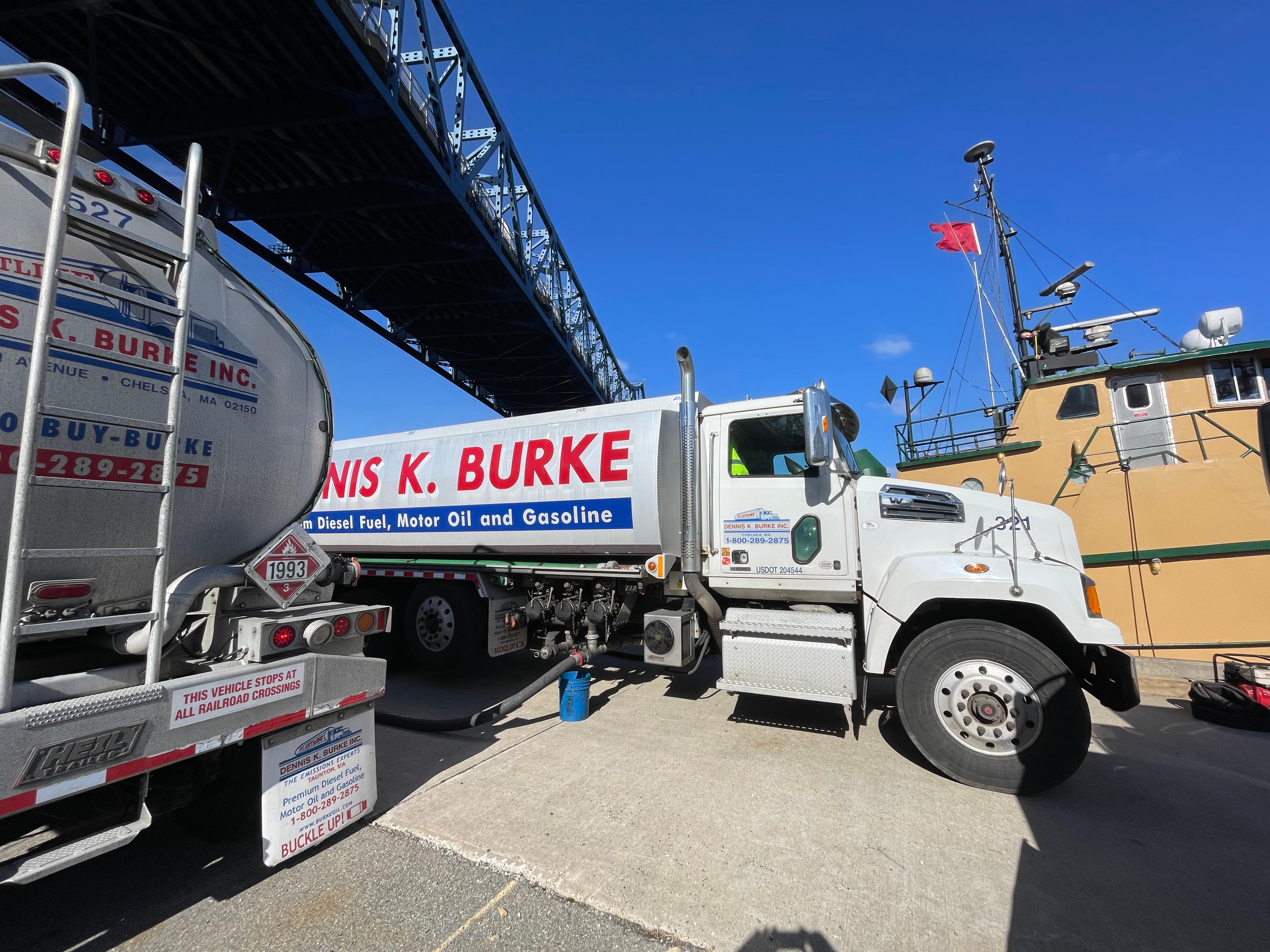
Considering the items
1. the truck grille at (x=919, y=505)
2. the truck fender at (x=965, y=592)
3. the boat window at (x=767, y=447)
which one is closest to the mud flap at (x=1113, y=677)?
the truck fender at (x=965, y=592)

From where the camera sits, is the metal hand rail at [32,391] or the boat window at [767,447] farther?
the boat window at [767,447]

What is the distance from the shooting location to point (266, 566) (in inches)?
107

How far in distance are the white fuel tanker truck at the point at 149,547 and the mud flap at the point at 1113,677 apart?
4841 millimetres

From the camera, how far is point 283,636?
8.85 ft

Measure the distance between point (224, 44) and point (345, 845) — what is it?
12437mm

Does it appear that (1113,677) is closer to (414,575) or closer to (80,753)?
(80,753)

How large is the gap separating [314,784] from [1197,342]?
12.2m

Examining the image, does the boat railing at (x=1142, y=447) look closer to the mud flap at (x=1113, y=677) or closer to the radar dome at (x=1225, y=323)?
the radar dome at (x=1225, y=323)

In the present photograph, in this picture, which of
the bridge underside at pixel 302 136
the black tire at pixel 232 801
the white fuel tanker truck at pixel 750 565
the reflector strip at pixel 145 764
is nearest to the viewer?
the reflector strip at pixel 145 764

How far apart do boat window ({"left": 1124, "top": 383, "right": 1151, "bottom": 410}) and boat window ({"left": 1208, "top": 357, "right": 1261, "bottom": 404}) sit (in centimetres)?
66


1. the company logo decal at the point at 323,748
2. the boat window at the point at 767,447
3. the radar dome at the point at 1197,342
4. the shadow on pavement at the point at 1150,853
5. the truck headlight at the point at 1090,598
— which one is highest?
the radar dome at the point at 1197,342

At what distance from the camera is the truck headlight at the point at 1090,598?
3926 millimetres

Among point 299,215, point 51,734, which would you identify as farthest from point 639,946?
point 299,215

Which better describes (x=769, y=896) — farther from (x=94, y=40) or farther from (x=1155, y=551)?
(x=94, y=40)
